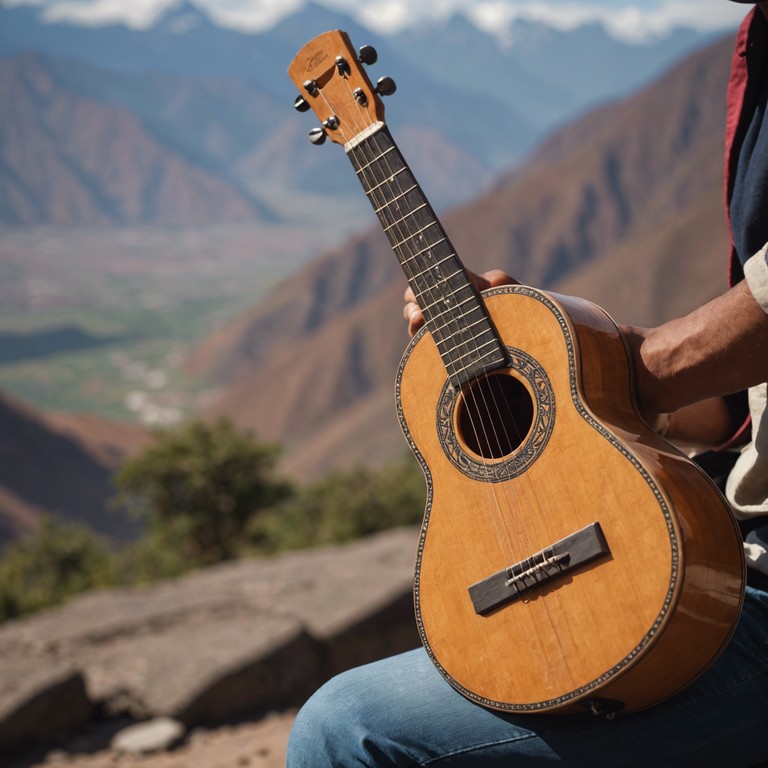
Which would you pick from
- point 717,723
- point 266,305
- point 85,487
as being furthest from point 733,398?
point 266,305

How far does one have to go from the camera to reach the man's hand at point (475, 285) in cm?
226

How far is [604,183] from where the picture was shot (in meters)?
132

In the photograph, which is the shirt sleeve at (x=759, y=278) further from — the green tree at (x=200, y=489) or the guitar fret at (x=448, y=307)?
the green tree at (x=200, y=489)

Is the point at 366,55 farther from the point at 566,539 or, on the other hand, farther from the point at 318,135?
the point at 566,539

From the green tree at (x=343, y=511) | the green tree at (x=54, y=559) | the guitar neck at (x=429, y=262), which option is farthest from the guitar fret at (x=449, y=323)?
the green tree at (x=54, y=559)

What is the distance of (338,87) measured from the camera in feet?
8.05

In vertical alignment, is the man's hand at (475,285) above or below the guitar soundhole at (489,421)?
above

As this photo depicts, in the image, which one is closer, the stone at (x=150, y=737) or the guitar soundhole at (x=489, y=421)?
the guitar soundhole at (x=489, y=421)

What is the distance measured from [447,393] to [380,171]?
611mm

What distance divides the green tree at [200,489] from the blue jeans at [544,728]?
23.4 meters

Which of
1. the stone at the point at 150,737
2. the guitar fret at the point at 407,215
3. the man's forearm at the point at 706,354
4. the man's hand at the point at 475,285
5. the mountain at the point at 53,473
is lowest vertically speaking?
the man's forearm at the point at 706,354

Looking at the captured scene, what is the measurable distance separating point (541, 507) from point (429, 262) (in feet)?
2.34

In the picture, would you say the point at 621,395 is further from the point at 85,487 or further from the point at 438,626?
the point at 85,487

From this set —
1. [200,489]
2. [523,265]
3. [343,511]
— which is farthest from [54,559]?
[523,265]
